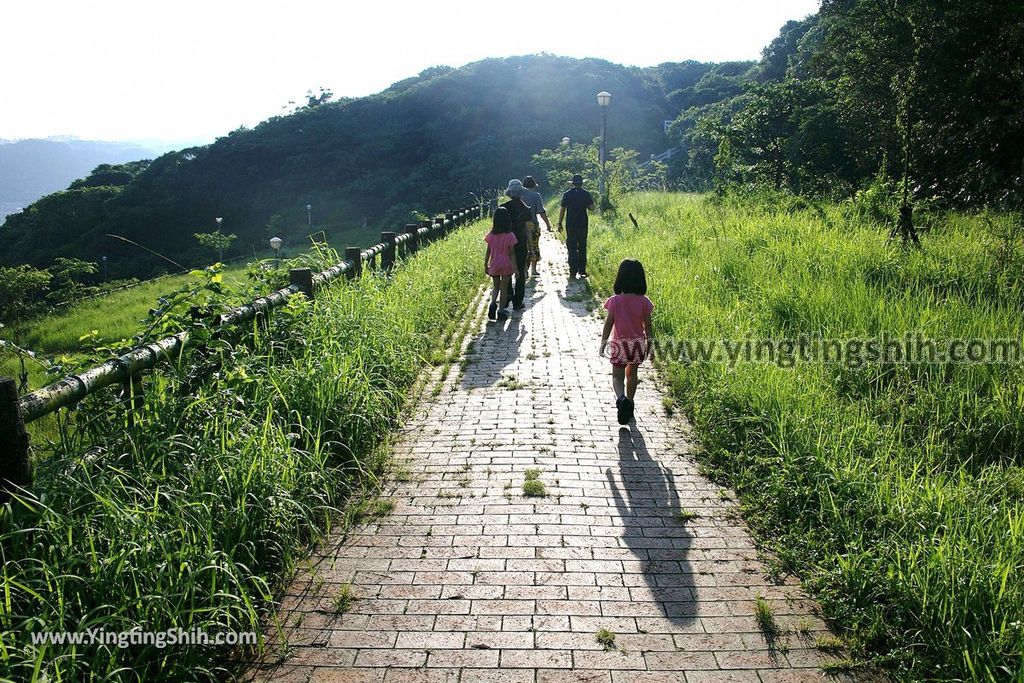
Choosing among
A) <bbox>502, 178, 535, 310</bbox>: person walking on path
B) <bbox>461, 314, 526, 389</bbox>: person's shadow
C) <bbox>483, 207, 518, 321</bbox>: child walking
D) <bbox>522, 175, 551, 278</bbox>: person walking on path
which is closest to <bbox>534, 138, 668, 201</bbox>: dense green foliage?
<bbox>522, 175, 551, 278</bbox>: person walking on path

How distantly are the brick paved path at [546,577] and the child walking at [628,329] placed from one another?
0.38m

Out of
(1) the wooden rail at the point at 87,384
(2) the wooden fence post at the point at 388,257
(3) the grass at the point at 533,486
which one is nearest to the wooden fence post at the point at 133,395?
(1) the wooden rail at the point at 87,384

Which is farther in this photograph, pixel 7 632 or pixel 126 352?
pixel 126 352

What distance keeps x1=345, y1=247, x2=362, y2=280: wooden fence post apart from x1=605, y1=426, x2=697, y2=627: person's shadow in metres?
4.29

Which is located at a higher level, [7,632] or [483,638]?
[7,632]

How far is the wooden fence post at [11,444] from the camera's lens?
115 inches

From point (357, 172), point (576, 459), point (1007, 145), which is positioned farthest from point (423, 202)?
point (576, 459)

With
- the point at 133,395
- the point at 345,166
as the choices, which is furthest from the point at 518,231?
the point at 345,166

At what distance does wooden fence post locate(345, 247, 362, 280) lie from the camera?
8.41m

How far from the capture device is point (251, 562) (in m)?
3.42

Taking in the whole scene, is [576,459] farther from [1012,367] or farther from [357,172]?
[357,172]

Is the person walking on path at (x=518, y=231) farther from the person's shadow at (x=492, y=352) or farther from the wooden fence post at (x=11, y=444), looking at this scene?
the wooden fence post at (x=11, y=444)

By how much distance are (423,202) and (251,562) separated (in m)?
62.2

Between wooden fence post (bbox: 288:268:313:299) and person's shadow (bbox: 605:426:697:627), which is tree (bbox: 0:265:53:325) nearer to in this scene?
wooden fence post (bbox: 288:268:313:299)
